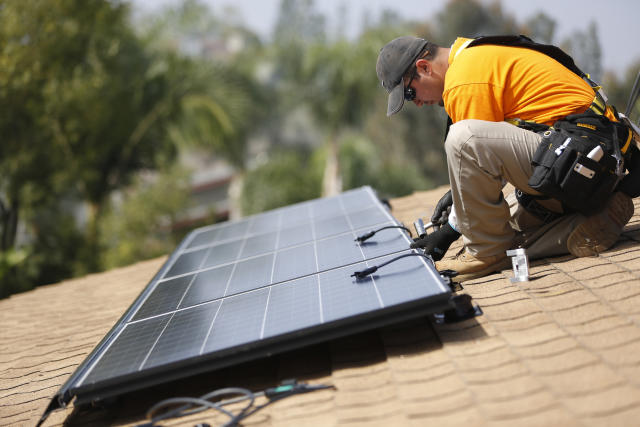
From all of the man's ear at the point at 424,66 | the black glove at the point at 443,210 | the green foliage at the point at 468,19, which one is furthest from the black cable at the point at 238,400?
the green foliage at the point at 468,19

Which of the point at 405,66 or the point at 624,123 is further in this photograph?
the point at 405,66

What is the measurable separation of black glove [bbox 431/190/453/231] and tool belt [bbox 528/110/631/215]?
1004 mm

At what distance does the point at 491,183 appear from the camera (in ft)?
11.4

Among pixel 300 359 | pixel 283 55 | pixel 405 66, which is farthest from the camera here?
pixel 283 55

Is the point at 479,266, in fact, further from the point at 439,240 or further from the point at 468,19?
the point at 468,19

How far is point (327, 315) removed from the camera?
2.81 meters

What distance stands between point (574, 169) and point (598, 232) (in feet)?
1.81

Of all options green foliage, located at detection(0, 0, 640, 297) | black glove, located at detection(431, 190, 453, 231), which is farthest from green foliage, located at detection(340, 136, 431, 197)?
black glove, located at detection(431, 190, 453, 231)

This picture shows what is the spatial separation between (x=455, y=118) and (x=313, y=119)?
2065 centimetres

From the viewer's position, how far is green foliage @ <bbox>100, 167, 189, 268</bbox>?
16922mm

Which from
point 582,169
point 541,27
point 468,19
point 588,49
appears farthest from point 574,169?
point 468,19

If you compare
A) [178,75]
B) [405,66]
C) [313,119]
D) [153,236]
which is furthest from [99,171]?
[405,66]

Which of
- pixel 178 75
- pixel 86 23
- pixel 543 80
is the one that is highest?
pixel 86 23

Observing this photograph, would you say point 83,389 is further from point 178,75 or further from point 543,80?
point 178,75
